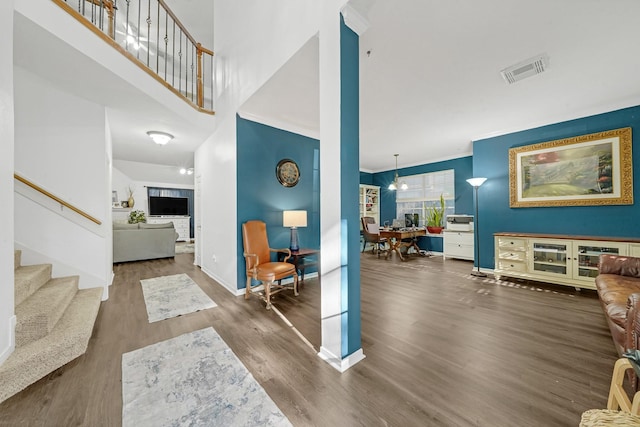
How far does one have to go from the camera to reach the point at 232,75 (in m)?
3.48

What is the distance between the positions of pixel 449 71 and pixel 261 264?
132 inches

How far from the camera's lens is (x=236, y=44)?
3.34 metres

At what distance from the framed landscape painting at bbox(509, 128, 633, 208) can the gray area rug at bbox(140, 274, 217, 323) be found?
17.9 feet

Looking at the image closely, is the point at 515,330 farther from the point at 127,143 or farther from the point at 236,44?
the point at 127,143

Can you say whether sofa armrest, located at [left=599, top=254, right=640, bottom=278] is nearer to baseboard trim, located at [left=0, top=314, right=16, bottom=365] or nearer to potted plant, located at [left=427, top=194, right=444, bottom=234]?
potted plant, located at [left=427, top=194, right=444, bottom=234]

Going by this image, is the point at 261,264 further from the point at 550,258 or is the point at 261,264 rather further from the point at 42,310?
the point at 550,258

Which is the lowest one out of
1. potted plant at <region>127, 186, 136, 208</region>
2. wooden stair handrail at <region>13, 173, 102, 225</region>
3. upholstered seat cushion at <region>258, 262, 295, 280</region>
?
upholstered seat cushion at <region>258, 262, 295, 280</region>

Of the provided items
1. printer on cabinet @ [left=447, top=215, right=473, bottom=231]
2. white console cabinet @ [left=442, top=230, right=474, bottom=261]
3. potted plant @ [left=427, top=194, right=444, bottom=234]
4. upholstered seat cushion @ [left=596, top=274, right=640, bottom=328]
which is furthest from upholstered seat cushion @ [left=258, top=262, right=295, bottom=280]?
potted plant @ [left=427, top=194, right=444, bottom=234]

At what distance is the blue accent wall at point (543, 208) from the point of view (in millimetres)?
3375

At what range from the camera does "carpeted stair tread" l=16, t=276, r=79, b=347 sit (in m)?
1.79

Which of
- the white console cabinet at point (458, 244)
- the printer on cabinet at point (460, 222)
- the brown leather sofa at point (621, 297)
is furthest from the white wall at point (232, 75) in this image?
the printer on cabinet at point (460, 222)

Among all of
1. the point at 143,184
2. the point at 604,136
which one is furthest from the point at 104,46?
the point at 143,184

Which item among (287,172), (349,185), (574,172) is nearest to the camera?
(349,185)

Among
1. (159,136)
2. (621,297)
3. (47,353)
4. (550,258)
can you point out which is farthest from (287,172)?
(550,258)
